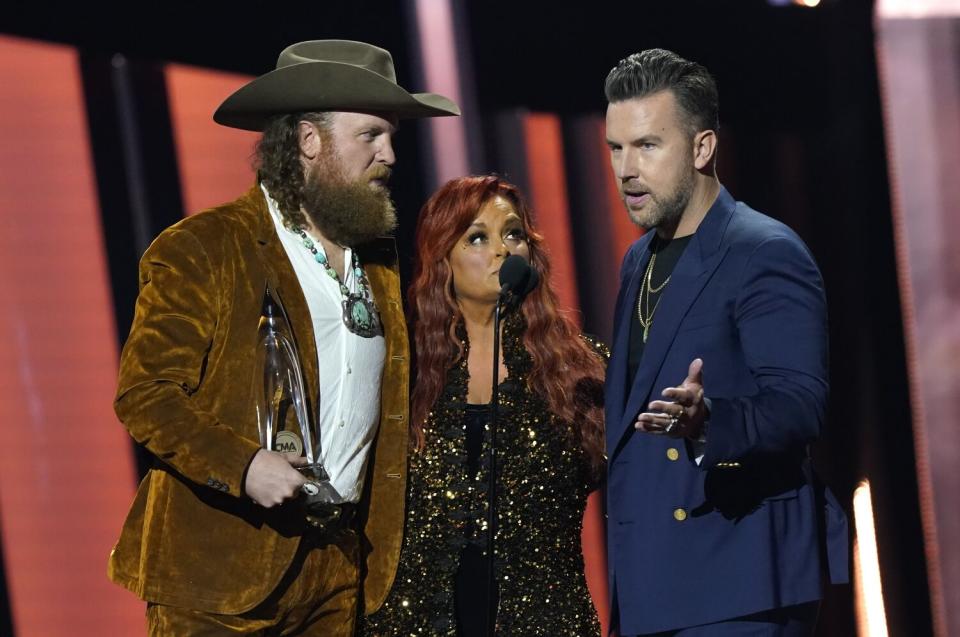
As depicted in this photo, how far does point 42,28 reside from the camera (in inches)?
156

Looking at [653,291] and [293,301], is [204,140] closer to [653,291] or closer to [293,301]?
[293,301]

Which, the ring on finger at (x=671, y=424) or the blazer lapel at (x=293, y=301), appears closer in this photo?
the ring on finger at (x=671, y=424)

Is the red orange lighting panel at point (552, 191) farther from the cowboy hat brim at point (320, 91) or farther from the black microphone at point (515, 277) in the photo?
the black microphone at point (515, 277)

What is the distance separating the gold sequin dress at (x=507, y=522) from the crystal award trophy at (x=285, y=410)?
52cm

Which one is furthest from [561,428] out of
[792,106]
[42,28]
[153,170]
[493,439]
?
[792,106]

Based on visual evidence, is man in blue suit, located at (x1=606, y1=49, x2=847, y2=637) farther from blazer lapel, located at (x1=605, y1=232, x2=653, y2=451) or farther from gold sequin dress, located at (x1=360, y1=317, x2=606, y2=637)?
gold sequin dress, located at (x1=360, y1=317, x2=606, y2=637)

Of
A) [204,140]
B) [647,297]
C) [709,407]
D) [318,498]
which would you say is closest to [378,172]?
[647,297]

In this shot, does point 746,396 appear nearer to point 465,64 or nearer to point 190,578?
point 190,578

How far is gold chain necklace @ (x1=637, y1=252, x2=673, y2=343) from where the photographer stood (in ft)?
9.48

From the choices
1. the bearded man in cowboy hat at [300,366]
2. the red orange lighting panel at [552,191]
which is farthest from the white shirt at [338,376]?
the red orange lighting panel at [552,191]

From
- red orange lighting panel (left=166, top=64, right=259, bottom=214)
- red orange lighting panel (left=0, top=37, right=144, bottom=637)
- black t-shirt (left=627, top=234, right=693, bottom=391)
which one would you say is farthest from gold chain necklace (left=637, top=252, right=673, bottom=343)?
red orange lighting panel (left=0, top=37, right=144, bottom=637)

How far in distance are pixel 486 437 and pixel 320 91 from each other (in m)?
1.01

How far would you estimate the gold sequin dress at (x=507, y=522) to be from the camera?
336 cm

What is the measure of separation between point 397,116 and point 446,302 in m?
0.60
